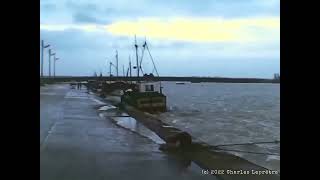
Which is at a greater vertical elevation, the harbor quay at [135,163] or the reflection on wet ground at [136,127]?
the harbor quay at [135,163]

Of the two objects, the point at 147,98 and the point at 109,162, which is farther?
the point at 147,98

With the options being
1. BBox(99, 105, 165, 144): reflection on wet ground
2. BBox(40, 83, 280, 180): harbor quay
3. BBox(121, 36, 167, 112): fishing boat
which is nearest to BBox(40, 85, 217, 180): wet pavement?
BBox(40, 83, 280, 180): harbor quay

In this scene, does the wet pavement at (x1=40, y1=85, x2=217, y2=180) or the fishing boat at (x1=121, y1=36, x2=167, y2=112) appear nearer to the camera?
the wet pavement at (x1=40, y1=85, x2=217, y2=180)

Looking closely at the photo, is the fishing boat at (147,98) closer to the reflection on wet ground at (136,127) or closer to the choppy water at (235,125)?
the choppy water at (235,125)

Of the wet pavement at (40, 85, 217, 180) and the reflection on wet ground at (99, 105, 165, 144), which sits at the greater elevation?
the wet pavement at (40, 85, 217, 180)

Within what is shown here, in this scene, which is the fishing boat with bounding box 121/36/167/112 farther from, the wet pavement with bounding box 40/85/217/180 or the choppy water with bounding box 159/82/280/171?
the wet pavement with bounding box 40/85/217/180

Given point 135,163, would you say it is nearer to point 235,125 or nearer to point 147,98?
point 235,125

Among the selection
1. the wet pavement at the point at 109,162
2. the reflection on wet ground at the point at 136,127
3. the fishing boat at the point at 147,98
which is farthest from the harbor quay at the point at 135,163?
the fishing boat at the point at 147,98

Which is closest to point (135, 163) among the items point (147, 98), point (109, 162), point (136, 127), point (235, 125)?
point (109, 162)
